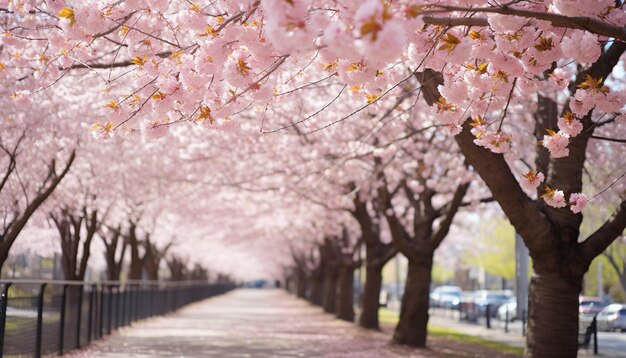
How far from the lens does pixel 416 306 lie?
18359 millimetres

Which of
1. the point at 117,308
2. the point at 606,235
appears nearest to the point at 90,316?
the point at 117,308

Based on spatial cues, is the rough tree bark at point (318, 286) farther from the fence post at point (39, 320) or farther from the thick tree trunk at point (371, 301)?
the fence post at point (39, 320)

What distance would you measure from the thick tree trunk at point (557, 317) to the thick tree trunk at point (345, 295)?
2102 centimetres

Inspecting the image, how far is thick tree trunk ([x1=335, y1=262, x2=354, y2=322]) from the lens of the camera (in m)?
31.0

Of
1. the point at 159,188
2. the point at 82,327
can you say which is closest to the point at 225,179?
the point at 159,188

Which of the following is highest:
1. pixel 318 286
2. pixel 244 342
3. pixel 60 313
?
pixel 60 313

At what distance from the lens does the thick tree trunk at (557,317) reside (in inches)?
398

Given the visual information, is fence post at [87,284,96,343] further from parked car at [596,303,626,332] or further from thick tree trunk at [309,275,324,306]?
thick tree trunk at [309,275,324,306]

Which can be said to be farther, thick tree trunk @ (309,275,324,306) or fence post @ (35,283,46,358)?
thick tree trunk @ (309,275,324,306)

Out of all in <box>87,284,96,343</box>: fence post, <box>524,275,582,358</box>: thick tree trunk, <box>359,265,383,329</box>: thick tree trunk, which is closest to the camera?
<box>524,275,582,358</box>: thick tree trunk

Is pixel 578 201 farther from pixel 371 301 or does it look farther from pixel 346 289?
pixel 346 289

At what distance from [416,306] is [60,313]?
810 centimetres

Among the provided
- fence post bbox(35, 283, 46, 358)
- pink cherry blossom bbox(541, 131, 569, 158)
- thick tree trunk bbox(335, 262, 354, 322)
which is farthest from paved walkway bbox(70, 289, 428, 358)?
pink cherry blossom bbox(541, 131, 569, 158)

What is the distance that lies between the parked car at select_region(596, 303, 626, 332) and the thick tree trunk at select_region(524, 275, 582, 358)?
18.9 metres
